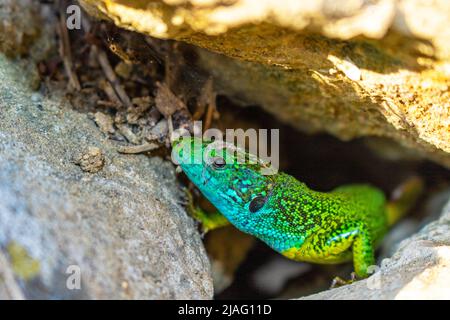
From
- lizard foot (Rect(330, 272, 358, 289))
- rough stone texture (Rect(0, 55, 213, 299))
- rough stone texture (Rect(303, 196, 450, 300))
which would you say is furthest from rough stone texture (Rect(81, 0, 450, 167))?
lizard foot (Rect(330, 272, 358, 289))

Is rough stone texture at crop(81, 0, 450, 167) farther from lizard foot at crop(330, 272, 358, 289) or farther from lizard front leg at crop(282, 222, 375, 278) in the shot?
lizard foot at crop(330, 272, 358, 289)

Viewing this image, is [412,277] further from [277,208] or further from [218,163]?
[218,163]

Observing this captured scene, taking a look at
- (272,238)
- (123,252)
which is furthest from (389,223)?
(123,252)

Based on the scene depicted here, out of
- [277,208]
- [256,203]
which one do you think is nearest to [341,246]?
[277,208]

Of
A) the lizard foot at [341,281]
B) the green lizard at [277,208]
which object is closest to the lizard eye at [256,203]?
the green lizard at [277,208]

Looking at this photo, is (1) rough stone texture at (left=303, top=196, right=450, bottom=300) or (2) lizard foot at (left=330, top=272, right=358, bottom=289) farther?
(2) lizard foot at (left=330, top=272, right=358, bottom=289)

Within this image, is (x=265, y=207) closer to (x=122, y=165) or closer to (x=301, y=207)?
(x=301, y=207)
